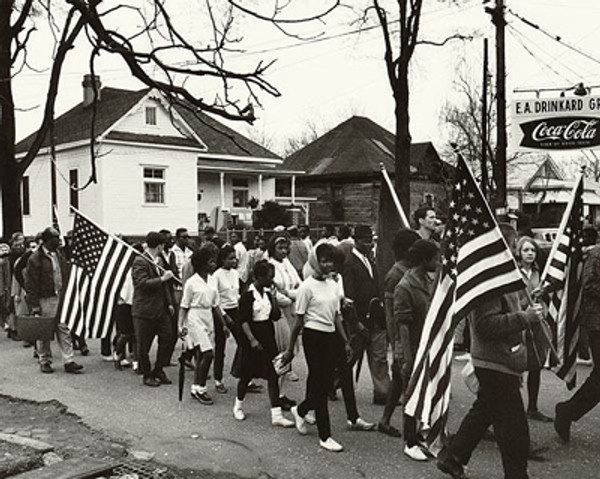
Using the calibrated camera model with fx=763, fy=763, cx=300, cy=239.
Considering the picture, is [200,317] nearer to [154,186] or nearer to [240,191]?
[154,186]

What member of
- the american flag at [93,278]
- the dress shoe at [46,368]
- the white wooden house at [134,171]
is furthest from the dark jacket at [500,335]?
the white wooden house at [134,171]

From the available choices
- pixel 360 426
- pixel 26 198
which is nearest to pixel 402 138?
pixel 360 426

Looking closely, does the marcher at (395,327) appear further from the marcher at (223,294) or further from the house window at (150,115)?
the house window at (150,115)

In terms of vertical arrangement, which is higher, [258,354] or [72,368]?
[258,354]

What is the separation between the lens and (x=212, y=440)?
6926mm

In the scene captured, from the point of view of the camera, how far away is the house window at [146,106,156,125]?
31766 millimetres

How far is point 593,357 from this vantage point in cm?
652

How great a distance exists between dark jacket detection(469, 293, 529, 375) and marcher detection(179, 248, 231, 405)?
152 inches

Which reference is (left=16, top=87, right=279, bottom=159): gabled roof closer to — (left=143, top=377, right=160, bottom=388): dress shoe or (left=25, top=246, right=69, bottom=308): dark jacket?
(left=25, top=246, right=69, bottom=308): dark jacket

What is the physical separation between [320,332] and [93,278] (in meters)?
3.97

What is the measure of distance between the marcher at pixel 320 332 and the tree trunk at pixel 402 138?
45.3 ft

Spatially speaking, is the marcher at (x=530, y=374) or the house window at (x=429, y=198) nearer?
the marcher at (x=530, y=374)

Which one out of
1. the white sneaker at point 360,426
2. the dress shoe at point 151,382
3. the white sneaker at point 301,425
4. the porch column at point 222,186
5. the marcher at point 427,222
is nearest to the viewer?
the white sneaker at point 301,425

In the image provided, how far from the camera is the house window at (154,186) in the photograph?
102ft
